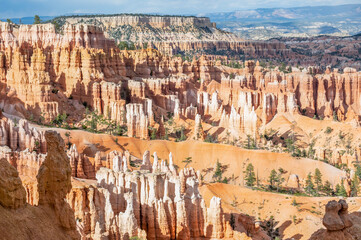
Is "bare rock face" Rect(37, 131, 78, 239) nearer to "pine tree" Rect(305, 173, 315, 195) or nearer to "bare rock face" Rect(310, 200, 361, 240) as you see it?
"bare rock face" Rect(310, 200, 361, 240)

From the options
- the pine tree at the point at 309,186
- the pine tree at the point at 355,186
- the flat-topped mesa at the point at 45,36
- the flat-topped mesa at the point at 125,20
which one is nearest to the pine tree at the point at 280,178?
the pine tree at the point at 309,186

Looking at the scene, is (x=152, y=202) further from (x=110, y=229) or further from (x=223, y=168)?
(x=223, y=168)

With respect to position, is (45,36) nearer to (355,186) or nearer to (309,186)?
(309,186)

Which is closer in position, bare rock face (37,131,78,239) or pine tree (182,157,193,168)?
bare rock face (37,131,78,239)

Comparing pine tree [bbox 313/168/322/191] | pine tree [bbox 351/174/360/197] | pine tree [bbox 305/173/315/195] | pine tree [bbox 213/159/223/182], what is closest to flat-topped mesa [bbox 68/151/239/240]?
pine tree [bbox 213/159/223/182]

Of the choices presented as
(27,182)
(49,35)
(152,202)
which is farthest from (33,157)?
(49,35)
